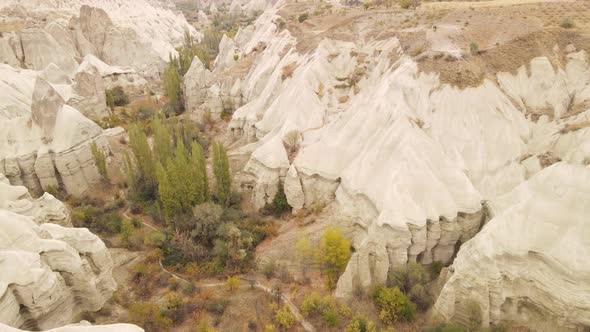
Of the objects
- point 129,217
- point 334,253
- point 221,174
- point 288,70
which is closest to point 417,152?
point 334,253

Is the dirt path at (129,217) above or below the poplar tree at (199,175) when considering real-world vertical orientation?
below

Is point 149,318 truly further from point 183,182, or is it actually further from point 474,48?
point 474,48

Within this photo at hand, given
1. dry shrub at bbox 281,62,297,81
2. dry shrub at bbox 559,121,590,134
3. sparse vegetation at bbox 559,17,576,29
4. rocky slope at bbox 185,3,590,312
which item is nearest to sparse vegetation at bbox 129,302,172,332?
rocky slope at bbox 185,3,590,312

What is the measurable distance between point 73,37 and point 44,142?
40.3 meters

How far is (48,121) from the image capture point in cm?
3347

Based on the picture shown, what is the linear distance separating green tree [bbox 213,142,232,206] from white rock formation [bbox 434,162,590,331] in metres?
18.2

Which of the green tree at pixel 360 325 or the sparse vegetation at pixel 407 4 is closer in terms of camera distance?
the green tree at pixel 360 325

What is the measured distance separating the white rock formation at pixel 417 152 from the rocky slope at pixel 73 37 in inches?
1868

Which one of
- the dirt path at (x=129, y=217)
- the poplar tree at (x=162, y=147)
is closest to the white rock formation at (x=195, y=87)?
the poplar tree at (x=162, y=147)

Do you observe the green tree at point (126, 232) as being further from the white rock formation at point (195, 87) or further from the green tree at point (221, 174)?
the white rock formation at point (195, 87)

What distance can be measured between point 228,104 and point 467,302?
38.5 meters

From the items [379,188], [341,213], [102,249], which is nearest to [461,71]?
[379,188]

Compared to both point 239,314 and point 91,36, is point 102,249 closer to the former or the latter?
point 239,314

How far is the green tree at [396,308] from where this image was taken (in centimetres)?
1839
